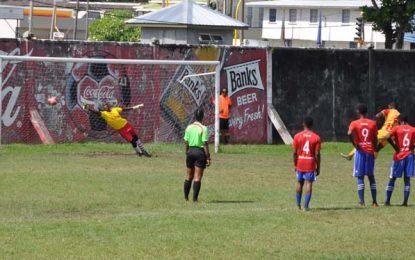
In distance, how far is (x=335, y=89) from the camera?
3344cm

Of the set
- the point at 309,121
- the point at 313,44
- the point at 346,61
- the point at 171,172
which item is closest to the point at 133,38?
the point at 313,44

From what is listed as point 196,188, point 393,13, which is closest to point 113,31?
point 393,13

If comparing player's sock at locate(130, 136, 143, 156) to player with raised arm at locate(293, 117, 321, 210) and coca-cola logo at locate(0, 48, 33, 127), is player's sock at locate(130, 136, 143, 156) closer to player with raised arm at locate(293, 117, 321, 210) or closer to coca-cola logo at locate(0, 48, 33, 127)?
coca-cola logo at locate(0, 48, 33, 127)

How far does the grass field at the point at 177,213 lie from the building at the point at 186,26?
464 inches

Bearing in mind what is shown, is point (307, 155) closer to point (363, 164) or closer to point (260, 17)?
point (363, 164)

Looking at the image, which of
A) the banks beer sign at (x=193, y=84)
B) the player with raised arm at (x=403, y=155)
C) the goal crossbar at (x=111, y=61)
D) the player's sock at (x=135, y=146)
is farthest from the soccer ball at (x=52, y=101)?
the player with raised arm at (x=403, y=155)

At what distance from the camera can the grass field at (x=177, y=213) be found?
13.2 meters

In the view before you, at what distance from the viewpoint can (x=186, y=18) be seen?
38.6 metres

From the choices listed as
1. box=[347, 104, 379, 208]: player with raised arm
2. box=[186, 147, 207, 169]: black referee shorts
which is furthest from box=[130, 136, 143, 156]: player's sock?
box=[347, 104, 379, 208]: player with raised arm

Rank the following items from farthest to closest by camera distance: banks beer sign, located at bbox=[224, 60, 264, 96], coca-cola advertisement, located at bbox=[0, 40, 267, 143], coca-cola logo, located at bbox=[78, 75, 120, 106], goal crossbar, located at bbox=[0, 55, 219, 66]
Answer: banks beer sign, located at bbox=[224, 60, 264, 96] < coca-cola logo, located at bbox=[78, 75, 120, 106] < coca-cola advertisement, located at bbox=[0, 40, 267, 143] < goal crossbar, located at bbox=[0, 55, 219, 66]

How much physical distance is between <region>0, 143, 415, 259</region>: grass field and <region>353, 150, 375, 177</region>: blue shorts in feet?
2.26

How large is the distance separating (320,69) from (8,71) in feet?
33.7

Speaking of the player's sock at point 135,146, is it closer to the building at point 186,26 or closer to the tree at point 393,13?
the building at point 186,26

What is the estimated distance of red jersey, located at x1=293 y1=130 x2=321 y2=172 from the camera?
55.1 ft
